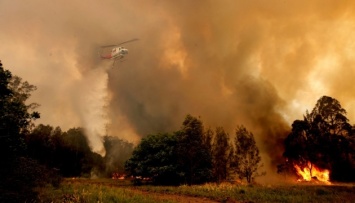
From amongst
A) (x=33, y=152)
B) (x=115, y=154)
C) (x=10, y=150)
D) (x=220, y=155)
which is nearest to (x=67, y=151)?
(x=33, y=152)

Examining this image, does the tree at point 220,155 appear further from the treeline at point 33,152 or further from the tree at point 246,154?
the treeline at point 33,152

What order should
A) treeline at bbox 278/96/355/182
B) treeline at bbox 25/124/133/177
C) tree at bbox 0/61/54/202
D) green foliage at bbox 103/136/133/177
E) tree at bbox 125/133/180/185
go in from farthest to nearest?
green foliage at bbox 103/136/133/177 < treeline at bbox 25/124/133/177 < treeline at bbox 278/96/355/182 < tree at bbox 125/133/180/185 < tree at bbox 0/61/54/202

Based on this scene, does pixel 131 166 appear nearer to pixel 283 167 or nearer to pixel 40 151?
pixel 40 151

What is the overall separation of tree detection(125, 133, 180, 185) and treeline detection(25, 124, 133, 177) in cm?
2429

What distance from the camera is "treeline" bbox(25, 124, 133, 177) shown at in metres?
74.1

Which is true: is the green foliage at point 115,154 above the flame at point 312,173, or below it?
above

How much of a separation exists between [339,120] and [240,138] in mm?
23656

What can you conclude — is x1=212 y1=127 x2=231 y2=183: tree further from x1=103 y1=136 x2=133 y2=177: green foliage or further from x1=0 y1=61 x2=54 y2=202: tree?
x1=103 y1=136 x2=133 y2=177: green foliage

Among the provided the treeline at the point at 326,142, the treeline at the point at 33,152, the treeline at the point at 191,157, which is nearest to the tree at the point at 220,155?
the treeline at the point at 191,157

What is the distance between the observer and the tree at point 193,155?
47969 mm

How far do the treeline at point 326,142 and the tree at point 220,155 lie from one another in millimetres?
18245

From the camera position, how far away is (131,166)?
6103cm

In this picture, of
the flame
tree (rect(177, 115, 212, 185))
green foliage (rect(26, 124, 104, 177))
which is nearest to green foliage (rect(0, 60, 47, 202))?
tree (rect(177, 115, 212, 185))

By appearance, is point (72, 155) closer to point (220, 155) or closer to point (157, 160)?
point (157, 160)
